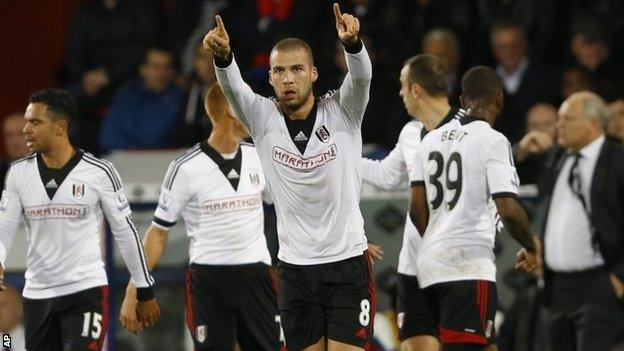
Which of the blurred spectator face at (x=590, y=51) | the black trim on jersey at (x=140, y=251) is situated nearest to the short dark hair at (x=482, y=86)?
the black trim on jersey at (x=140, y=251)

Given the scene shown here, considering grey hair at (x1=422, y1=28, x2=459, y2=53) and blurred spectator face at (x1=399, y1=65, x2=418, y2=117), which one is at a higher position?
grey hair at (x1=422, y1=28, x2=459, y2=53)

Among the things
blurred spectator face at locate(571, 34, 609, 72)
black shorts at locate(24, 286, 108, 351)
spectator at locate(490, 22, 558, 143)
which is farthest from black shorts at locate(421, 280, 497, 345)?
blurred spectator face at locate(571, 34, 609, 72)

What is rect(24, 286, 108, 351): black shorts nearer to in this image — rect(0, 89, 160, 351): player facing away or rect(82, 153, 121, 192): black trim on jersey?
rect(0, 89, 160, 351): player facing away

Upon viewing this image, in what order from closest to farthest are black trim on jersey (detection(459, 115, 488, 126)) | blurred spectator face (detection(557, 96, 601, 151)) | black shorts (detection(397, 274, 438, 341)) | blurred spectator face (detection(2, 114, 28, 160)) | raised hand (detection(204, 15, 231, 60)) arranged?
raised hand (detection(204, 15, 231, 60)) < black trim on jersey (detection(459, 115, 488, 126)) < black shorts (detection(397, 274, 438, 341)) < blurred spectator face (detection(557, 96, 601, 151)) < blurred spectator face (detection(2, 114, 28, 160))

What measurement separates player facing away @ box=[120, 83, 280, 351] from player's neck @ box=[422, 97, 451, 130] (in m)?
1.21

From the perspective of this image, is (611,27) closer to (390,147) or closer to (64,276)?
(390,147)

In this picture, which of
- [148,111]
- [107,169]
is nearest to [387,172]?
[107,169]

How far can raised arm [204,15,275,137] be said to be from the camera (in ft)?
21.9

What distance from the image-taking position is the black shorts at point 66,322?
7.66 meters

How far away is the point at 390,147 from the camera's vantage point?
36.4 ft

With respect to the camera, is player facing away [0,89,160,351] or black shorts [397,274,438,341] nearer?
player facing away [0,89,160,351]

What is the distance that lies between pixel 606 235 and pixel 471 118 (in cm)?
181

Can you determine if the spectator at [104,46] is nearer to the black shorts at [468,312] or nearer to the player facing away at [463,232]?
the player facing away at [463,232]

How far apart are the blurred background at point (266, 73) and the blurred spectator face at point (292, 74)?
3.31 meters
